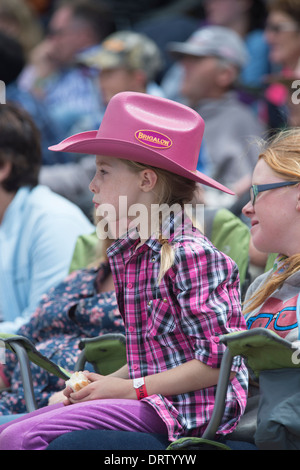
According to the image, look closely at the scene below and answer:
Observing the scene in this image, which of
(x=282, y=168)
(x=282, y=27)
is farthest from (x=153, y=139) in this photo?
(x=282, y=27)

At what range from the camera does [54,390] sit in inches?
121

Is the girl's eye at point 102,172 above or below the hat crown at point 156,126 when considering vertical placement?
below

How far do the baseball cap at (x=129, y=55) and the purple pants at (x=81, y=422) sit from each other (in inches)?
153

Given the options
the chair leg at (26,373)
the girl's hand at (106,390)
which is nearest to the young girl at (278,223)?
the girl's hand at (106,390)

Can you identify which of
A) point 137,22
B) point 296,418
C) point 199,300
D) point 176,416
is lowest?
point 137,22

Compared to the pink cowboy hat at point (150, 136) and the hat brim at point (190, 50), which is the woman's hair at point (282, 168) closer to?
the pink cowboy hat at point (150, 136)

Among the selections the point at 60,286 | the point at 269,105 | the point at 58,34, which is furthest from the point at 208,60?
the point at 60,286

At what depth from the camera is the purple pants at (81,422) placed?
229cm

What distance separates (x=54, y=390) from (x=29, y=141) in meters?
1.37

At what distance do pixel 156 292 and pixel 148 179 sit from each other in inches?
15.9

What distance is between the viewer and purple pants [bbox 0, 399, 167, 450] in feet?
7.51

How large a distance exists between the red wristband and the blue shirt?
52.0 inches

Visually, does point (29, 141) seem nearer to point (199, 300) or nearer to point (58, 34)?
point (199, 300)

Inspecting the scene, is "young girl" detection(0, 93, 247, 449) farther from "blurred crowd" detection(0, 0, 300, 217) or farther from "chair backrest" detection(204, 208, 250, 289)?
"blurred crowd" detection(0, 0, 300, 217)
